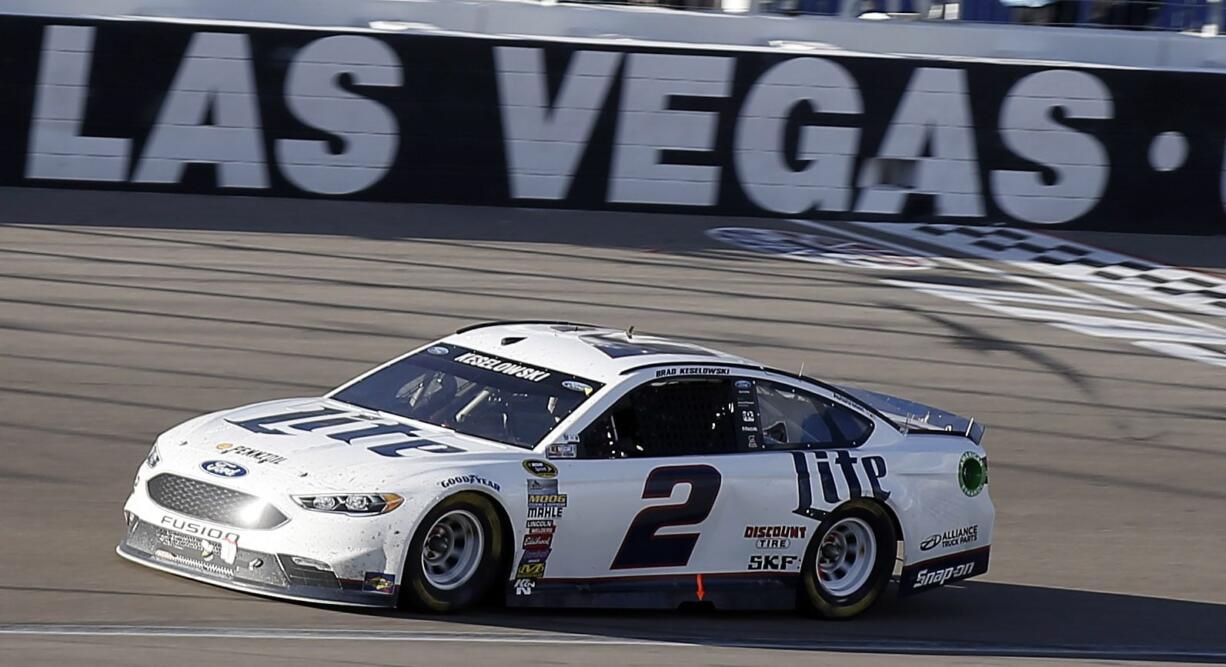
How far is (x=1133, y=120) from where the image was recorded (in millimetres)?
20188

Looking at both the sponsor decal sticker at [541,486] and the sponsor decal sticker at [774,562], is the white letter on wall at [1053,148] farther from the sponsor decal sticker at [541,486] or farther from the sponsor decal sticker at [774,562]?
the sponsor decal sticker at [541,486]

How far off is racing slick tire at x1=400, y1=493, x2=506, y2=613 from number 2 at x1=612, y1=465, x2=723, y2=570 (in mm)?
619

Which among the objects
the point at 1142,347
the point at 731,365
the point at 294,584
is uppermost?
the point at 731,365

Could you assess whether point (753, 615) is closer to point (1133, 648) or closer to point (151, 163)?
point (1133, 648)

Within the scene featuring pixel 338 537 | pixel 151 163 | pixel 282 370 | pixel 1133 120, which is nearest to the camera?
pixel 338 537

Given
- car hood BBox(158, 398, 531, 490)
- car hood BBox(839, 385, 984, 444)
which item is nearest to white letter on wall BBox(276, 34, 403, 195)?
car hood BBox(839, 385, 984, 444)

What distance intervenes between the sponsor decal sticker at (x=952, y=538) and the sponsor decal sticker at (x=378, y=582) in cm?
271

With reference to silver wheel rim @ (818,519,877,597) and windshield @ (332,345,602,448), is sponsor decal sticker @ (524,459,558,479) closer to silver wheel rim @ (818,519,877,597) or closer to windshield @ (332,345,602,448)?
windshield @ (332,345,602,448)

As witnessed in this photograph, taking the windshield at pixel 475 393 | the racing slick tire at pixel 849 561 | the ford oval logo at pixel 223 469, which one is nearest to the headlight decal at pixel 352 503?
the ford oval logo at pixel 223 469

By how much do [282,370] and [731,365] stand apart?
5.56 m

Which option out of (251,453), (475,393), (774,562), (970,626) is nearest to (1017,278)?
(970,626)

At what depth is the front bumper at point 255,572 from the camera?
6977mm

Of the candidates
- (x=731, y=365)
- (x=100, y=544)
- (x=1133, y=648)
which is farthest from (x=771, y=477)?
(x=100, y=544)

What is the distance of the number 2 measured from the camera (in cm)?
760
